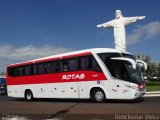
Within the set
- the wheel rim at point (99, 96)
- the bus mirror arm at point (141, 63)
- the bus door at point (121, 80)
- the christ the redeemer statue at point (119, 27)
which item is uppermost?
the christ the redeemer statue at point (119, 27)

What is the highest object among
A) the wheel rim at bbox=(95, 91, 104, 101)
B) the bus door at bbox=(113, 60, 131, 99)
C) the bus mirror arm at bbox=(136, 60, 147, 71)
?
the bus mirror arm at bbox=(136, 60, 147, 71)

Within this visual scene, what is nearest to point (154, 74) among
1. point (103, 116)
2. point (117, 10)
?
point (117, 10)

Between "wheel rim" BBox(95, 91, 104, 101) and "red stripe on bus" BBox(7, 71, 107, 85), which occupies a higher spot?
"red stripe on bus" BBox(7, 71, 107, 85)

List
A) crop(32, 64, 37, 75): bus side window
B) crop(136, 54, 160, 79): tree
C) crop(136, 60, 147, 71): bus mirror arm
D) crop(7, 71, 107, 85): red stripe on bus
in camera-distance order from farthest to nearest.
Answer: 1. crop(136, 54, 160, 79): tree
2. crop(32, 64, 37, 75): bus side window
3. crop(136, 60, 147, 71): bus mirror arm
4. crop(7, 71, 107, 85): red stripe on bus

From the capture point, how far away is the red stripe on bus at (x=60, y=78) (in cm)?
1992

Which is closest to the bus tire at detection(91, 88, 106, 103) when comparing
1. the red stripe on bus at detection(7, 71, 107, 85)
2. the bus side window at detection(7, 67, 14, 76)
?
the red stripe on bus at detection(7, 71, 107, 85)

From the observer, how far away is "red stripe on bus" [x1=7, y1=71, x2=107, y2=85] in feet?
65.4

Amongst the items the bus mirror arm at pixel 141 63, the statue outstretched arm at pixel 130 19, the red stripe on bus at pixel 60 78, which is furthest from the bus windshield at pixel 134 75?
the statue outstretched arm at pixel 130 19

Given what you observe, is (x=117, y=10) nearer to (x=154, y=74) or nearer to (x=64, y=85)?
(x=64, y=85)

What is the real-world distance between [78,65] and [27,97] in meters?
6.65

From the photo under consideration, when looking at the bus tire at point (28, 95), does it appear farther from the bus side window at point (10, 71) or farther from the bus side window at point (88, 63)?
the bus side window at point (88, 63)

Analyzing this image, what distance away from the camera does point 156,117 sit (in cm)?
1200

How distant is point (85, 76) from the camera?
802 inches

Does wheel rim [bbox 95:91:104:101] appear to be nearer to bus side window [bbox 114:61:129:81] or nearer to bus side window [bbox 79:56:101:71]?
bus side window [bbox 79:56:101:71]
